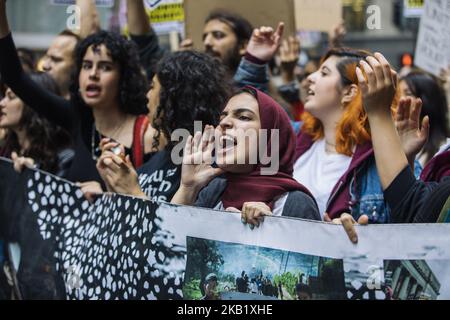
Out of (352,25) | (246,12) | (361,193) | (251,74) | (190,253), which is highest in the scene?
(246,12)

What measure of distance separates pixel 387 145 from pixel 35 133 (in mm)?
2848

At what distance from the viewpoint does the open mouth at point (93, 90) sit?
15.8ft

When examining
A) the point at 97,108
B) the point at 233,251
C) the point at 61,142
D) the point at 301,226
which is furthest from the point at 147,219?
the point at 61,142

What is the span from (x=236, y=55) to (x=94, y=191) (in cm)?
162

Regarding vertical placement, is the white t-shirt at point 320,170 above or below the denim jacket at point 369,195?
below

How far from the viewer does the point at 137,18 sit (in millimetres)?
5355

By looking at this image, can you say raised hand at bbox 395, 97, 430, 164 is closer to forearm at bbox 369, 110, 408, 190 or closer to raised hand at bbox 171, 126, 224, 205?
forearm at bbox 369, 110, 408, 190

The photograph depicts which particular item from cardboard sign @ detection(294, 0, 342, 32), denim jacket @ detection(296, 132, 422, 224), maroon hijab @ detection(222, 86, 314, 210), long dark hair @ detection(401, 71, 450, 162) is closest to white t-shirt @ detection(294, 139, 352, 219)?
denim jacket @ detection(296, 132, 422, 224)

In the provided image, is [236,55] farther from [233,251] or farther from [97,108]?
[233,251]

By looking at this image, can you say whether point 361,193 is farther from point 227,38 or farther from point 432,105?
point 227,38

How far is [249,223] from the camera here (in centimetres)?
321

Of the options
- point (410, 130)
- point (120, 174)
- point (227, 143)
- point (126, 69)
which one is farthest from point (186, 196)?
point (126, 69)

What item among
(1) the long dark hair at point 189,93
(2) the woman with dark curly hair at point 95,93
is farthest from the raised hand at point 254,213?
(2) the woman with dark curly hair at point 95,93

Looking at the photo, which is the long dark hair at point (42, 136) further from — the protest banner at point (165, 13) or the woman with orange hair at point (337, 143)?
the woman with orange hair at point (337, 143)
